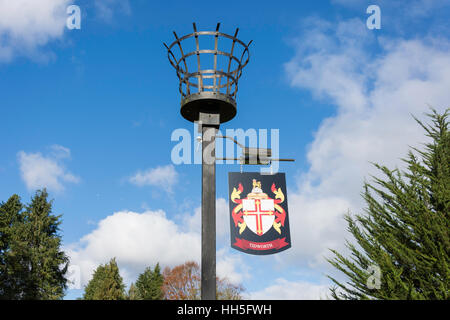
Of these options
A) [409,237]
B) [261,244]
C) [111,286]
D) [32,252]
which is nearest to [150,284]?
[111,286]

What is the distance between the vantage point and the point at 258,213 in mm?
4703

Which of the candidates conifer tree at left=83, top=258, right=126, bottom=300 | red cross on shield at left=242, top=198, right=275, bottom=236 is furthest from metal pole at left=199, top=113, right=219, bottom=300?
conifer tree at left=83, top=258, right=126, bottom=300

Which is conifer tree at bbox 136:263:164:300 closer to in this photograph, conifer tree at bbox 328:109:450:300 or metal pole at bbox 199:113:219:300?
conifer tree at bbox 328:109:450:300

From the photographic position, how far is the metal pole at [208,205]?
4.02 m

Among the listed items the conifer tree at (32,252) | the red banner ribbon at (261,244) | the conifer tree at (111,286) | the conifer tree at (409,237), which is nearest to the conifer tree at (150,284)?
the conifer tree at (111,286)

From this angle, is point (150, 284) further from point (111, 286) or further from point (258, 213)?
point (258, 213)

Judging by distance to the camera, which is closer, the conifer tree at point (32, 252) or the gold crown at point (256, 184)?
the gold crown at point (256, 184)

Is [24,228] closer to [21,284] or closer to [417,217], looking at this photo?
[21,284]

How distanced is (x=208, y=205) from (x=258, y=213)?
0.77m

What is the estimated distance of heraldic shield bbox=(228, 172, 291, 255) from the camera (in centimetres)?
460

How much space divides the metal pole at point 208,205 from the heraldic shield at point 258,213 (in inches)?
17.9

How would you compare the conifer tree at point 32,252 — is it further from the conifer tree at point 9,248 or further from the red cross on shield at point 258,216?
the red cross on shield at point 258,216

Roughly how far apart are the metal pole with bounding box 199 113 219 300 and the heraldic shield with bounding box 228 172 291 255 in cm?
45
